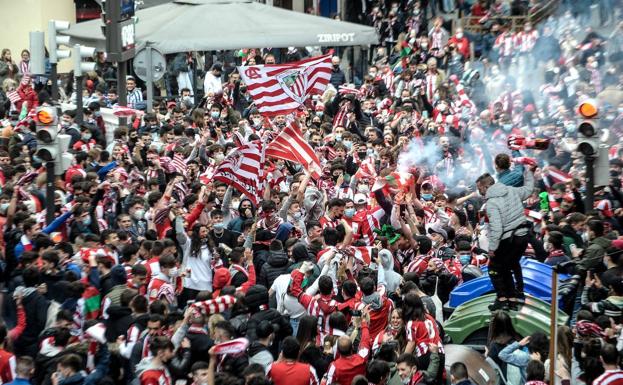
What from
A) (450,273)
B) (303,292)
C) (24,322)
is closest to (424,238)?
(450,273)

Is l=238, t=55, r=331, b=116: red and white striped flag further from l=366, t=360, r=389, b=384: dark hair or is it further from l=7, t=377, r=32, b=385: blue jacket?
l=7, t=377, r=32, b=385: blue jacket

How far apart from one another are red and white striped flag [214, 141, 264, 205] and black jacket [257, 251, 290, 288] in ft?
9.05

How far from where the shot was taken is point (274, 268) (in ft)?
43.4

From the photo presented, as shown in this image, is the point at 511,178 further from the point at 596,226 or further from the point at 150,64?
the point at 150,64

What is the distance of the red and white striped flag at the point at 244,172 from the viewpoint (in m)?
16.0

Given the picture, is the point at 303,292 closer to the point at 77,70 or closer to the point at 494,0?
the point at 77,70

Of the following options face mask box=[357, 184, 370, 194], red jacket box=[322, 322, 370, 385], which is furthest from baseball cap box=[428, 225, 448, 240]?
red jacket box=[322, 322, 370, 385]

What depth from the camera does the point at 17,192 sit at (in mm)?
15609

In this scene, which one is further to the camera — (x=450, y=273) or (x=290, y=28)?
(x=290, y=28)

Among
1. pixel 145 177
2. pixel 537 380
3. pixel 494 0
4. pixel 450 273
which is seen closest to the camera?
pixel 537 380

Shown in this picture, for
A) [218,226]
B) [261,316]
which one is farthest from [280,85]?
[261,316]

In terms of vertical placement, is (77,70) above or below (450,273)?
above

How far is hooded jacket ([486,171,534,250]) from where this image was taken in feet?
40.8

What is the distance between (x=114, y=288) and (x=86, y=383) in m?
1.92
